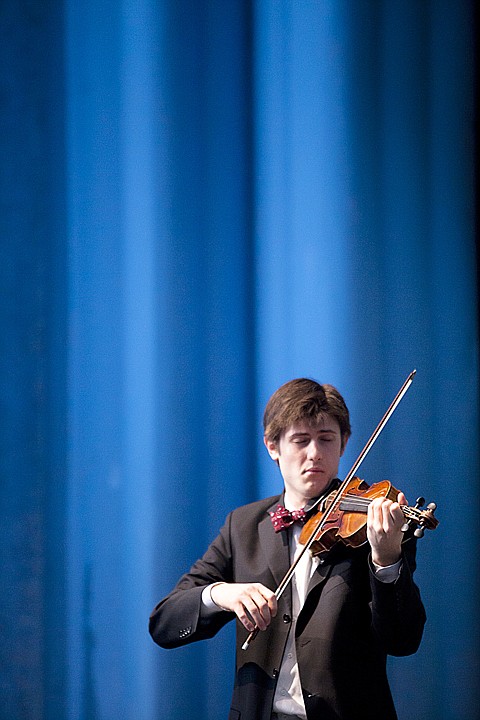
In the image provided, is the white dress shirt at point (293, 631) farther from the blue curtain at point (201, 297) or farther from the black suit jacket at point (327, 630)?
the blue curtain at point (201, 297)

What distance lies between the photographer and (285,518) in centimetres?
156

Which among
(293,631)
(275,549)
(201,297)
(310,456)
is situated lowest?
(293,631)

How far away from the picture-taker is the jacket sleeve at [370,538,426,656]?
4.50ft

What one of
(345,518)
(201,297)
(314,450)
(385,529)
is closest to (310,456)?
(314,450)

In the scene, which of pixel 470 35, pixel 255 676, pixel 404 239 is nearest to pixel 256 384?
pixel 404 239

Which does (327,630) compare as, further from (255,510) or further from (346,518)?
(255,510)

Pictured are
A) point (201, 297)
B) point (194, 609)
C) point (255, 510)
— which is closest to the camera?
point (194, 609)

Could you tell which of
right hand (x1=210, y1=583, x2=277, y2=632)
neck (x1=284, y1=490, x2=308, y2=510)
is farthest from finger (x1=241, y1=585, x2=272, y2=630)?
neck (x1=284, y1=490, x2=308, y2=510)

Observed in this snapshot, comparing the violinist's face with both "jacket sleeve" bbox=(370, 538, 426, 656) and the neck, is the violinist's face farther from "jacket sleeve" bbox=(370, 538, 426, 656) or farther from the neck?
"jacket sleeve" bbox=(370, 538, 426, 656)

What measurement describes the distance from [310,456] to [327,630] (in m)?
0.28

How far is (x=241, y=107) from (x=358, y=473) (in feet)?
2.89

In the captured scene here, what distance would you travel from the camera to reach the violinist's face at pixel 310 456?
5.10 feet

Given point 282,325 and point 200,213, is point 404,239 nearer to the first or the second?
point 282,325

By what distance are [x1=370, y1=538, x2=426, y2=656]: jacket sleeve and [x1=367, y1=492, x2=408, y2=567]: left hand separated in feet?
0.10
